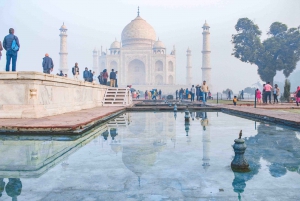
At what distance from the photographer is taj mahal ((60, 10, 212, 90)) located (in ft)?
156

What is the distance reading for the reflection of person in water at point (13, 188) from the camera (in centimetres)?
210

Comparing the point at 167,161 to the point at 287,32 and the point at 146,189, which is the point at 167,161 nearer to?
the point at 146,189

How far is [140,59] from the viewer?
157 ft

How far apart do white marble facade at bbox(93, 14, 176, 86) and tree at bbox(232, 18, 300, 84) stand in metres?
18.3

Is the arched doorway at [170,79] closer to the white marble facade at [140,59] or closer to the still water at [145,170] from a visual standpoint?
the white marble facade at [140,59]

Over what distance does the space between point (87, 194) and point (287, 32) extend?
3101cm

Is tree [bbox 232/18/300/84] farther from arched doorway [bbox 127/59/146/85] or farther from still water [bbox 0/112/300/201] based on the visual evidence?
still water [bbox 0/112/300/201]

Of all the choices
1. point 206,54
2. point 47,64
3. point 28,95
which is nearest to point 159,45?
point 206,54

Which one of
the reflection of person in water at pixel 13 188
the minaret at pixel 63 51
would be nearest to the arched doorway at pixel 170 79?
the minaret at pixel 63 51

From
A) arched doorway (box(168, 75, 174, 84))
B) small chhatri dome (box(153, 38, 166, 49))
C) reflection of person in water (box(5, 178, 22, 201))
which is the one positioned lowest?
reflection of person in water (box(5, 178, 22, 201))

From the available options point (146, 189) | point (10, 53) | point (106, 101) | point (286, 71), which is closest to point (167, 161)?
point (146, 189)

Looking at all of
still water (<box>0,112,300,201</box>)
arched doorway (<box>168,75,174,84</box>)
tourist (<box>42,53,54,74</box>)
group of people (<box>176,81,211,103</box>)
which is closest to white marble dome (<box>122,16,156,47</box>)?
arched doorway (<box>168,75,174,84</box>)

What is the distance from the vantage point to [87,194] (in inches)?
83.6

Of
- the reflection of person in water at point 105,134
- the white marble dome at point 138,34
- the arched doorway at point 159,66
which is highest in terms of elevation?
the white marble dome at point 138,34
